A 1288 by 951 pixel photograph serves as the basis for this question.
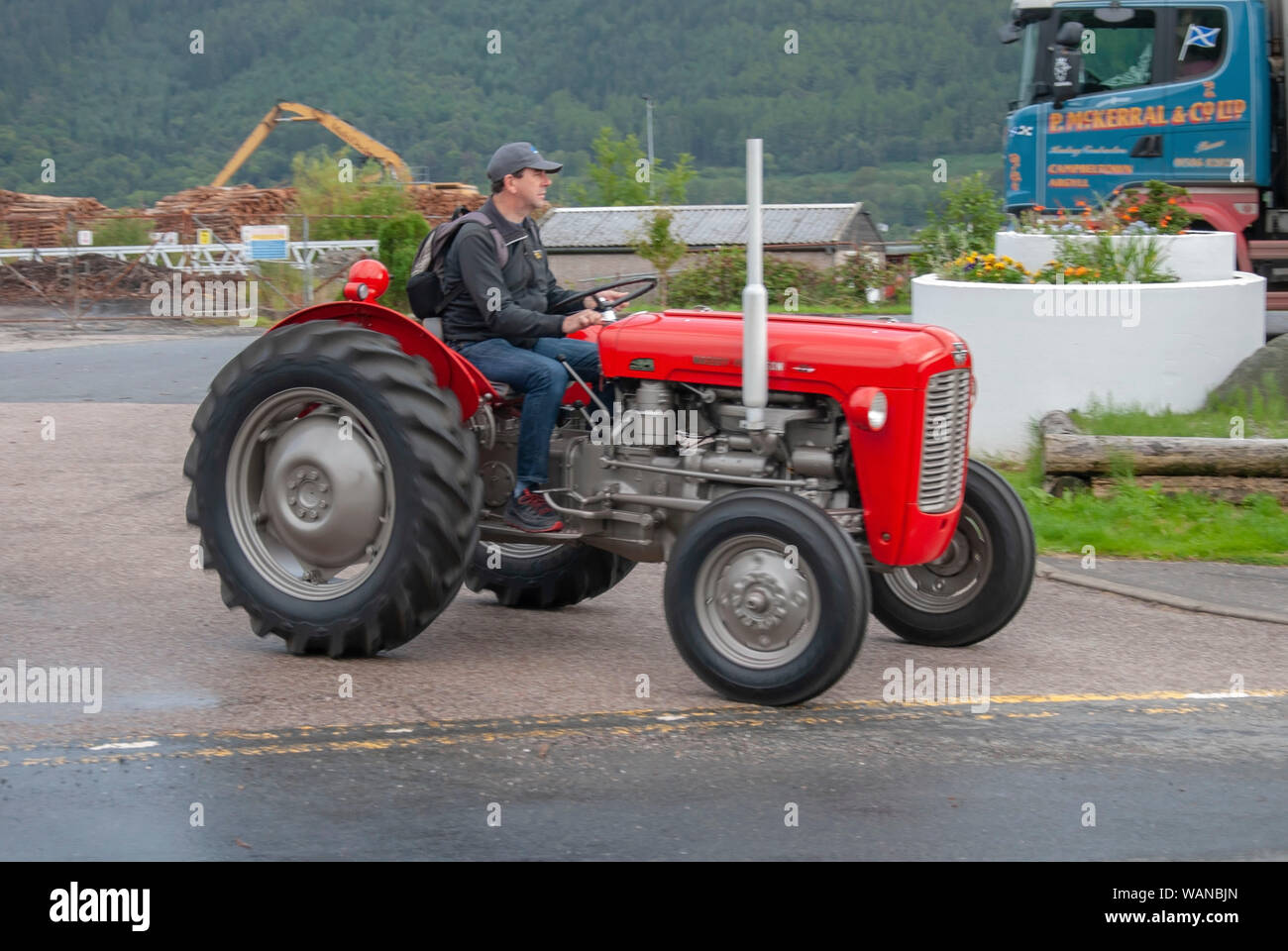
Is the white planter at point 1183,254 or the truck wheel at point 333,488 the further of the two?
the white planter at point 1183,254

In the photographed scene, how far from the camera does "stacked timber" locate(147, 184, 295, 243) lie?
3931 cm

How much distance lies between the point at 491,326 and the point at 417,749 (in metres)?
2.07

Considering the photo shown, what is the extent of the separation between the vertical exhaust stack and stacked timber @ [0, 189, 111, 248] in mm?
37478

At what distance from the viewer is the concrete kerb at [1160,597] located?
759 cm

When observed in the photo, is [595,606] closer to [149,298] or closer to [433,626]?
[433,626]

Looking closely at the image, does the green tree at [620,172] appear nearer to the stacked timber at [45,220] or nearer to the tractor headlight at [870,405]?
the stacked timber at [45,220]

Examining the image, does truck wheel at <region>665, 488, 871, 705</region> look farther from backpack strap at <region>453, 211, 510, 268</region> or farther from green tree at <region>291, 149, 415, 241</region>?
green tree at <region>291, 149, 415, 241</region>

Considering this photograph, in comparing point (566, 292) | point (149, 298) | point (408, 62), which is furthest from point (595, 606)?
point (408, 62)

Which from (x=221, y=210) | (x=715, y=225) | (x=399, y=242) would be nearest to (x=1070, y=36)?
(x=399, y=242)

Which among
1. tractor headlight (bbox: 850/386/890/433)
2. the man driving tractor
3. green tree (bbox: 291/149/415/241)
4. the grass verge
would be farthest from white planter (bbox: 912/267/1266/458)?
green tree (bbox: 291/149/415/241)

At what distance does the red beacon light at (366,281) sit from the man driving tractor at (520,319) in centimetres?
33

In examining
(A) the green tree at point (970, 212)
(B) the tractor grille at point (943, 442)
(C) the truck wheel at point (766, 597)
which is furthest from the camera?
(A) the green tree at point (970, 212)

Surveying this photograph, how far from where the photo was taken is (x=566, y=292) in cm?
726

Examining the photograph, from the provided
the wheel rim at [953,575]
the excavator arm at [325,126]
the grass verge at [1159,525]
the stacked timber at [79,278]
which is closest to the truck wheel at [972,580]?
the wheel rim at [953,575]
